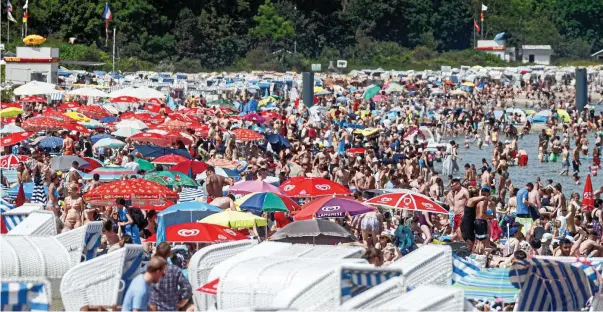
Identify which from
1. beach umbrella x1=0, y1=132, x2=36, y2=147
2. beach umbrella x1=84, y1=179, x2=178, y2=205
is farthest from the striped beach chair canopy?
beach umbrella x1=0, y1=132, x2=36, y2=147

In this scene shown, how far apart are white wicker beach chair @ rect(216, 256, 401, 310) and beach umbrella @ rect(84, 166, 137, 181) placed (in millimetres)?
10388

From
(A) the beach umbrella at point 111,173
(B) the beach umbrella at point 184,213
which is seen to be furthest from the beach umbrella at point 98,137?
(B) the beach umbrella at point 184,213

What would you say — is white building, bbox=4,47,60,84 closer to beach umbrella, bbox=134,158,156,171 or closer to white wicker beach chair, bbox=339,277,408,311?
beach umbrella, bbox=134,158,156,171

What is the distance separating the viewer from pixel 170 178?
18.1m

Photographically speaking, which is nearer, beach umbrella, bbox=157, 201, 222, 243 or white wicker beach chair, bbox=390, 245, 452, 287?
white wicker beach chair, bbox=390, 245, 452, 287

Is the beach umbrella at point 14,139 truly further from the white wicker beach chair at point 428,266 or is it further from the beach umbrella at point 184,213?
the white wicker beach chair at point 428,266

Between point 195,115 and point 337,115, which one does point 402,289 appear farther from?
point 337,115

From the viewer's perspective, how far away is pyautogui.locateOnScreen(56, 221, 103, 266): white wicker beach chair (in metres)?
9.78

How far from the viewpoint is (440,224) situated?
63.3 feet

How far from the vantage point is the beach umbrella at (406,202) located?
16672 millimetres

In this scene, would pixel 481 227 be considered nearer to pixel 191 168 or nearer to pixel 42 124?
pixel 191 168

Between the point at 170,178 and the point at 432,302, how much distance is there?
11468 millimetres

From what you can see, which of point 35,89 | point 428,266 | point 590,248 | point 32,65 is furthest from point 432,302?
point 32,65

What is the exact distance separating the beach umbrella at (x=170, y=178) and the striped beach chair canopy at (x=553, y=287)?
933 cm
